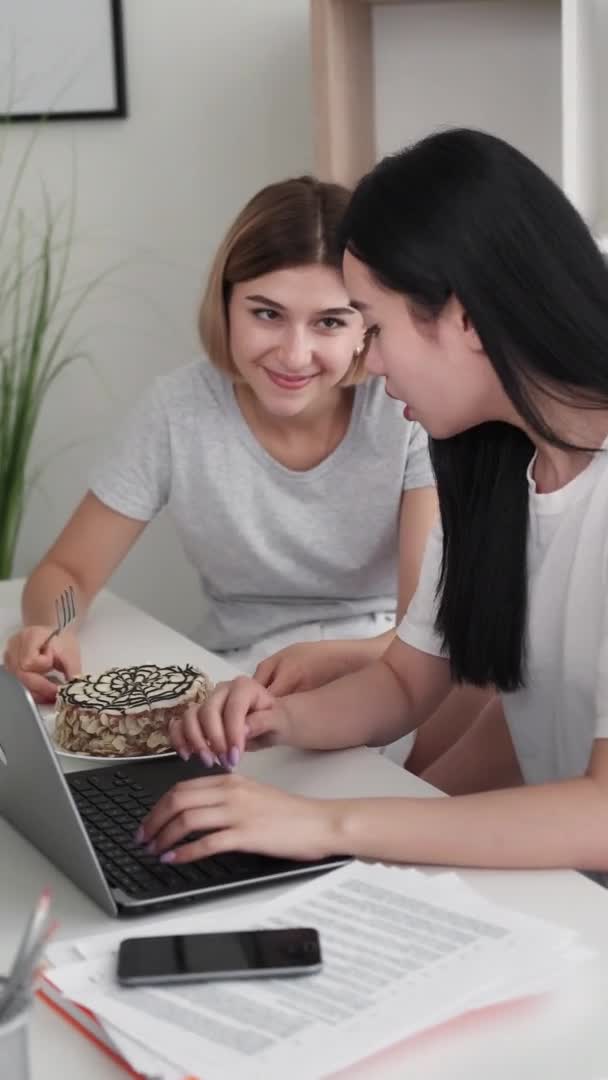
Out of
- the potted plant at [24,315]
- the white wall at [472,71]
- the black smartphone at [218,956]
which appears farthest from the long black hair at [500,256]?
the potted plant at [24,315]

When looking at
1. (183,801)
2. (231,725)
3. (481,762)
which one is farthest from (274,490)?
(183,801)

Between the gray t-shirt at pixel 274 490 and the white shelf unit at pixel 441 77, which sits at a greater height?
the white shelf unit at pixel 441 77

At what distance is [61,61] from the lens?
10.4 ft

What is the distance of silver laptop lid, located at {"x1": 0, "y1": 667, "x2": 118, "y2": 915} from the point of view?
1.05 meters

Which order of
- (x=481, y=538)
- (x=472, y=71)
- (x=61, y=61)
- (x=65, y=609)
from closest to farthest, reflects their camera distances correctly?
(x=481, y=538)
(x=65, y=609)
(x=472, y=71)
(x=61, y=61)

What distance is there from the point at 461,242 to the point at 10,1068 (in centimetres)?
81

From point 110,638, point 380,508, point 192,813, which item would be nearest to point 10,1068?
point 192,813

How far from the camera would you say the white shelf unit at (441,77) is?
2732mm

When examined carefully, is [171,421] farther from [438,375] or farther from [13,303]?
[13,303]

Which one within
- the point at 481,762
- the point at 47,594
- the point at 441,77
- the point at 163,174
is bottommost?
the point at 481,762

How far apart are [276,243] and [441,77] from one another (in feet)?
3.70

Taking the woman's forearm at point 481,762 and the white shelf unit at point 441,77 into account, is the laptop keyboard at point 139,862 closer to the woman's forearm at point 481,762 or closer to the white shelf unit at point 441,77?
the woman's forearm at point 481,762

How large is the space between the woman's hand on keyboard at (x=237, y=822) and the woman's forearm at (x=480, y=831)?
12 millimetres

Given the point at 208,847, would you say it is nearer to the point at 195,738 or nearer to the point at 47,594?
the point at 195,738
